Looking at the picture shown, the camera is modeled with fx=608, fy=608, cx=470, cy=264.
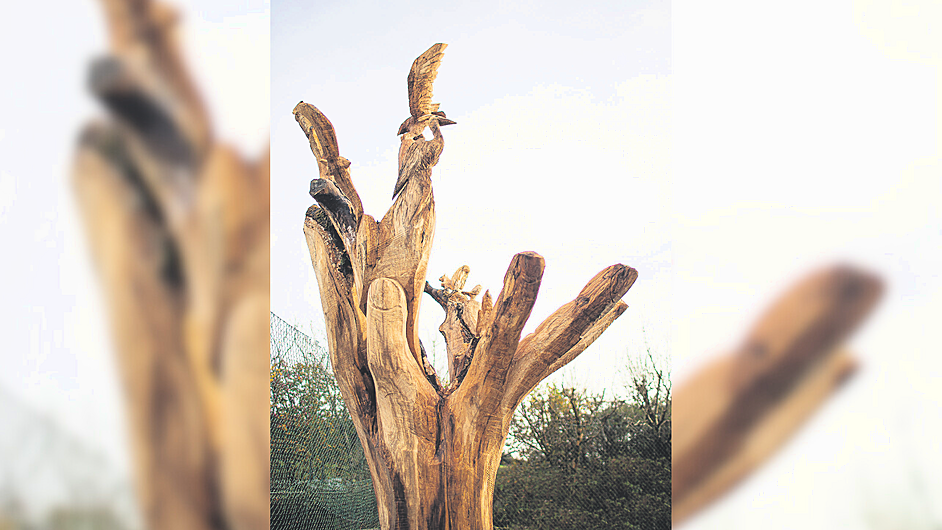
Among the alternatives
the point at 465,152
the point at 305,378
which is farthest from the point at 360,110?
the point at 305,378

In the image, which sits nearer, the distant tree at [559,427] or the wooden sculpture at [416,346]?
the wooden sculpture at [416,346]

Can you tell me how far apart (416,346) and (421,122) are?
0.73m

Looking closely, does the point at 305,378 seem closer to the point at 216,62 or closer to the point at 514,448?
the point at 514,448

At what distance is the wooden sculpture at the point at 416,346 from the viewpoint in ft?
5.70

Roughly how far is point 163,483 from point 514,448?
4.33 metres

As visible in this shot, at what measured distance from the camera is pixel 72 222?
0.31 metres

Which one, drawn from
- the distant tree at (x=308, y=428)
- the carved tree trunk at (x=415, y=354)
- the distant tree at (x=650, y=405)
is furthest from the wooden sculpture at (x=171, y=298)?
the distant tree at (x=650, y=405)

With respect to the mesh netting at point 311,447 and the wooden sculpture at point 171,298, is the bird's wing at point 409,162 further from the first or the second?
the mesh netting at point 311,447

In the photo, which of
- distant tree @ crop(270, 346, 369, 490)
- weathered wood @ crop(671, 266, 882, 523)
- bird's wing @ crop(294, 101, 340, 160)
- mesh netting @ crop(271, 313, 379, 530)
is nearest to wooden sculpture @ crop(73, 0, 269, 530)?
weathered wood @ crop(671, 266, 882, 523)

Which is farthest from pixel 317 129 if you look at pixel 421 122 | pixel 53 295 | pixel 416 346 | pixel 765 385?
pixel 765 385

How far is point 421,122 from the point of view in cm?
199

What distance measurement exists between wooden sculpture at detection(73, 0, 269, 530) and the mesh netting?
334 cm

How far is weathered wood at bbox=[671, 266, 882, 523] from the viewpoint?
12.1 inches

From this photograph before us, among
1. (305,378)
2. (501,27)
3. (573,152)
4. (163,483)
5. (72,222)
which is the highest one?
(501,27)
